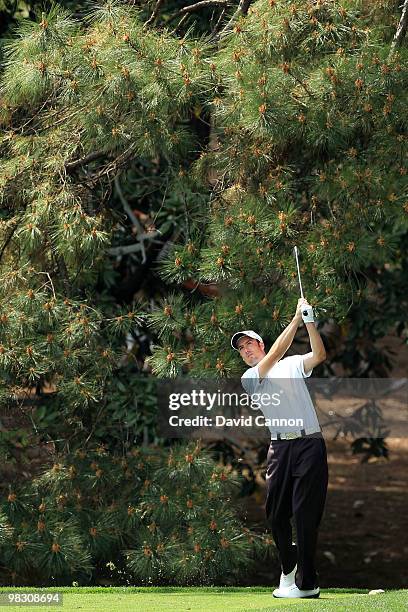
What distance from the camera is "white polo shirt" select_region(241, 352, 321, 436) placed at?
508 centimetres

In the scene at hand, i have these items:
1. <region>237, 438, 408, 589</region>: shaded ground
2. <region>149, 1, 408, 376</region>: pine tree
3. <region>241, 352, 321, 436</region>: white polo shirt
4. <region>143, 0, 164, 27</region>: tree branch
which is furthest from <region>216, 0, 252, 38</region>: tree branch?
<region>237, 438, 408, 589</region>: shaded ground

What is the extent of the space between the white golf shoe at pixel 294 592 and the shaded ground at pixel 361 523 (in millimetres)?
3559

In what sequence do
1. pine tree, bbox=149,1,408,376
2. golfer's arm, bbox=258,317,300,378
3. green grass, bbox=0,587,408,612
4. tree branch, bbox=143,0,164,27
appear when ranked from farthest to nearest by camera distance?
tree branch, bbox=143,0,164,27 → pine tree, bbox=149,1,408,376 → golfer's arm, bbox=258,317,300,378 → green grass, bbox=0,587,408,612

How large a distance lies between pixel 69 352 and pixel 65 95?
1.28 m

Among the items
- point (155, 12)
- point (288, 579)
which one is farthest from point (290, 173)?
point (288, 579)

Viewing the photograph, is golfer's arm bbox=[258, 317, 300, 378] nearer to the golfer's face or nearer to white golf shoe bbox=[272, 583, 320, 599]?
the golfer's face

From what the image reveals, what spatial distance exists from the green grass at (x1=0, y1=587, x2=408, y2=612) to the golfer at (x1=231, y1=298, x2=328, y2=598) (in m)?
0.17

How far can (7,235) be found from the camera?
22.4ft

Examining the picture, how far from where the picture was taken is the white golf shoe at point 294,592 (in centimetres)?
531

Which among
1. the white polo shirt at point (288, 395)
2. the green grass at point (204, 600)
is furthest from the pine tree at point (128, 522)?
the white polo shirt at point (288, 395)

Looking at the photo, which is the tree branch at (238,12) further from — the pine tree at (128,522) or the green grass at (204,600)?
the green grass at (204,600)

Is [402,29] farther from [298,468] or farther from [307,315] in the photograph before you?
[298,468]

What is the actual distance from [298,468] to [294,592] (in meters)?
0.60

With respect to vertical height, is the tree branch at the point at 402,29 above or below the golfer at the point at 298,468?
above
